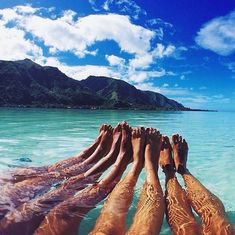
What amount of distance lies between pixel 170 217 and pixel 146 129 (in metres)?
1.97

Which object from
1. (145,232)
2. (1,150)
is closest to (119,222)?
(145,232)

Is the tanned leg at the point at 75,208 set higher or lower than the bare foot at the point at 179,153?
lower

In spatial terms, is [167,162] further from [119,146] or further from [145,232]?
[145,232]

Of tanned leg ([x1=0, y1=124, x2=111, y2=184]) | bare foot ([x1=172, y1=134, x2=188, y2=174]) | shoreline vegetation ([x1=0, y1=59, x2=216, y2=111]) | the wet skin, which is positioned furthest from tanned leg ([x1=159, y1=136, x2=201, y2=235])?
shoreline vegetation ([x1=0, y1=59, x2=216, y2=111])

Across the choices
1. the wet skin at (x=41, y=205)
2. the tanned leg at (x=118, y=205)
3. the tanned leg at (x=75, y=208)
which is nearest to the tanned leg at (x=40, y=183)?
the wet skin at (x=41, y=205)

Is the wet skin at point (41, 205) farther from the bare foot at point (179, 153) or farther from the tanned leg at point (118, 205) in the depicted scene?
the bare foot at point (179, 153)

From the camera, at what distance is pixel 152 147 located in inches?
180

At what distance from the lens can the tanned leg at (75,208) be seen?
262 centimetres

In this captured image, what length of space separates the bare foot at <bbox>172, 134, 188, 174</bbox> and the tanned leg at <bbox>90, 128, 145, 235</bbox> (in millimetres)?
544

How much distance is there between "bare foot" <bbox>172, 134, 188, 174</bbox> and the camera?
14.9ft

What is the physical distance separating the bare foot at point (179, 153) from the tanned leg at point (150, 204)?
34 centimetres

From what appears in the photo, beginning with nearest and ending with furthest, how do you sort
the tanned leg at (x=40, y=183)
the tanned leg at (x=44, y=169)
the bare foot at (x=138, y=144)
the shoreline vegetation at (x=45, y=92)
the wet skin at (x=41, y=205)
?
the wet skin at (x=41, y=205) < the tanned leg at (x=40, y=183) < the tanned leg at (x=44, y=169) < the bare foot at (x=138, y=144) < the shoreline vegetation at (x=45, y=92)


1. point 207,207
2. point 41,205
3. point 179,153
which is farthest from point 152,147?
point 41,205

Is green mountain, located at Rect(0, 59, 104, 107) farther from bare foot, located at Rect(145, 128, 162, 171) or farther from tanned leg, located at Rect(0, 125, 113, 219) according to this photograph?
bare foot, located at Rect(145, 128, 162, 171)
